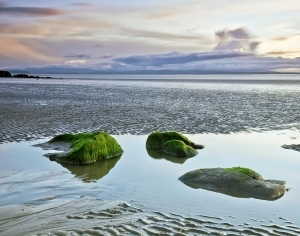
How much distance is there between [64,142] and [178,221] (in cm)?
874

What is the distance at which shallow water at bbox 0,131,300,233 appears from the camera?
848cm

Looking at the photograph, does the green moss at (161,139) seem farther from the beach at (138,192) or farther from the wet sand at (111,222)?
the wet sand at (111,222)

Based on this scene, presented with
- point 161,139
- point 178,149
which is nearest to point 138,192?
point 178,149

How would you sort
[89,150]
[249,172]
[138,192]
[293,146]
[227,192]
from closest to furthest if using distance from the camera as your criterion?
[138,192] → [227,192] → [249,172] → [89,150] → [293,146]

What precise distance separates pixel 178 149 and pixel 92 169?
3.73 metres

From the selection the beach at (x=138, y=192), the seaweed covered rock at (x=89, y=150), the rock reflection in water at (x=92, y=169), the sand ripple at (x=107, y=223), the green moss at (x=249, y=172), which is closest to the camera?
the sand ripple at (x=107, y=223)

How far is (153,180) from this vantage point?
35.6 ft

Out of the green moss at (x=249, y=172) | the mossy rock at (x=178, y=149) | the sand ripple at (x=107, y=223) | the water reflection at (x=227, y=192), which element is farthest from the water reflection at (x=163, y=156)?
the sand ripple at (x=107, y=223)

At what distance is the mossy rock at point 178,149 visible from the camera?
1416 cm

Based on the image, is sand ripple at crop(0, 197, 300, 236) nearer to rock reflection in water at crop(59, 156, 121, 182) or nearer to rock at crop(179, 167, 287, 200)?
rock at crop(179, 167, 287, 200)

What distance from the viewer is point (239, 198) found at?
30.8 feet

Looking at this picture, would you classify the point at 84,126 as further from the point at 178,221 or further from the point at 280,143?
the point at 178,221

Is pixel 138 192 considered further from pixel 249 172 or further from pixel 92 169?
pixel 249 172

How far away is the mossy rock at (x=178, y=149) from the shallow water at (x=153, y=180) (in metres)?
0.47
